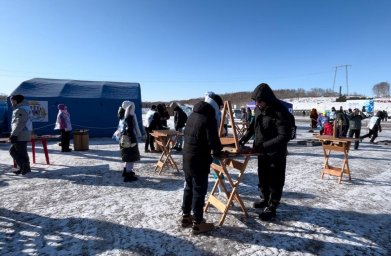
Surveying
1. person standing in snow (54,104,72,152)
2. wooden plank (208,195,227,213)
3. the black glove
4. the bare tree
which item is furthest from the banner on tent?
the bare tree

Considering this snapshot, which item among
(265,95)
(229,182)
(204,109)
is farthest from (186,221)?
(265,95)

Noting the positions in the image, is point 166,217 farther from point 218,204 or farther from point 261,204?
point 261,204

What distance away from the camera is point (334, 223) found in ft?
12.5

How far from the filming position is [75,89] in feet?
46.3

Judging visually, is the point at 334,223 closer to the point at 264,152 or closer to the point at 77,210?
the point at 264,152

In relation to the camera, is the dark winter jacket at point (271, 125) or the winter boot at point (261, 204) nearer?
the dark winter jacket at point (271, 125)

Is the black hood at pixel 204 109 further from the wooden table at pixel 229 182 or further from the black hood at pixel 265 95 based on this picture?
the black hood at pixel 265 95

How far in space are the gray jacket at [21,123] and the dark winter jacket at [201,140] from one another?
14.7 ft

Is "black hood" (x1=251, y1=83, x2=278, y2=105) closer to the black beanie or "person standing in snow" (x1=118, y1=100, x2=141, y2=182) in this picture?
the black beanie

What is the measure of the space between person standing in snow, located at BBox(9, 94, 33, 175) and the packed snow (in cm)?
46

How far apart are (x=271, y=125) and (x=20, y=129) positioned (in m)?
5.34

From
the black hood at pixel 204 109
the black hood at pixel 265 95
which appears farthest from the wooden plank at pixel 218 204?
the black hood at pixel 265 95

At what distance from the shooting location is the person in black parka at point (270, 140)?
3.57m

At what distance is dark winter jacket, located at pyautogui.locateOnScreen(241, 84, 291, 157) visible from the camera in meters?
3.55
